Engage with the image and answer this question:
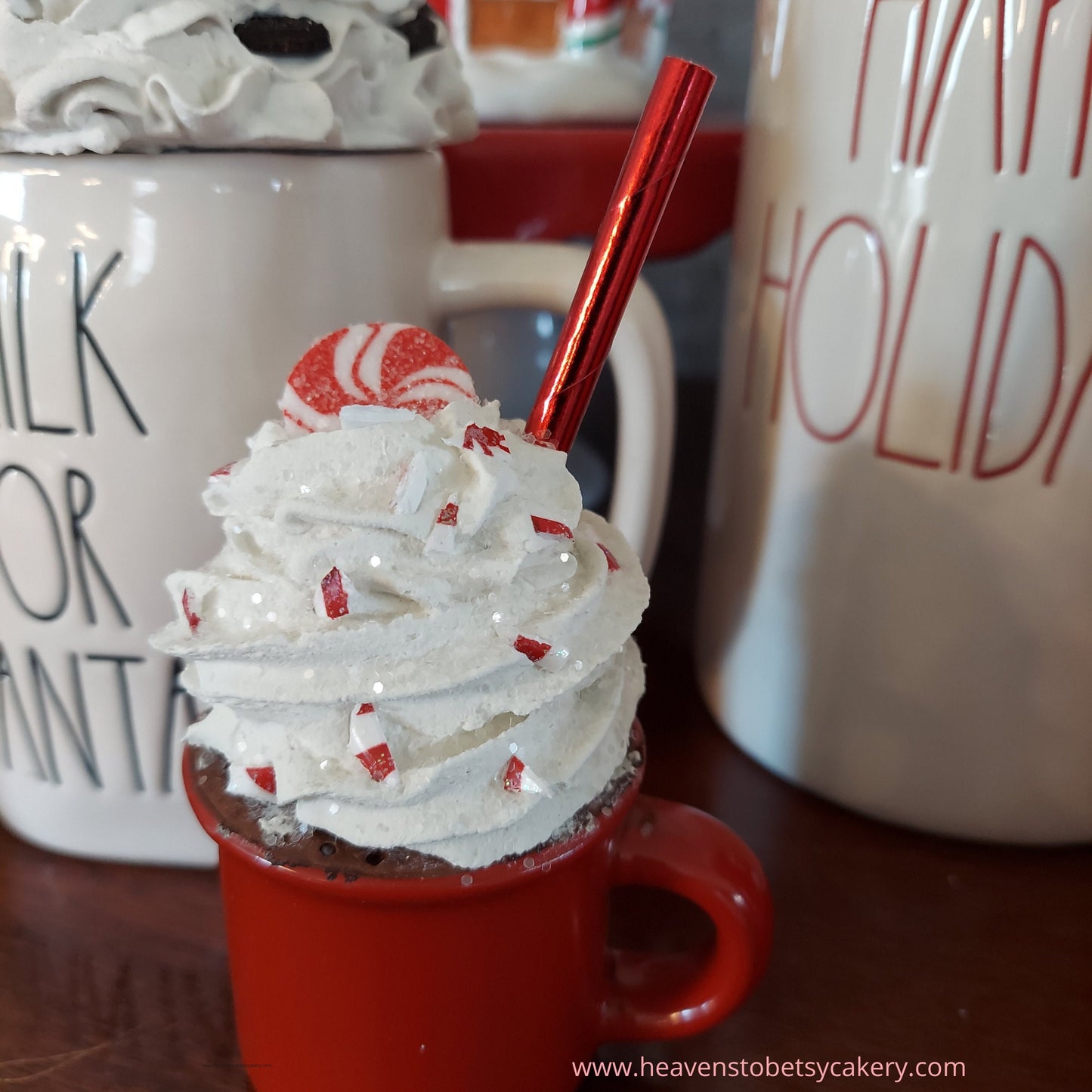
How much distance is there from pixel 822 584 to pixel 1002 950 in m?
0.16

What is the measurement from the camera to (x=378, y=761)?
25 cm

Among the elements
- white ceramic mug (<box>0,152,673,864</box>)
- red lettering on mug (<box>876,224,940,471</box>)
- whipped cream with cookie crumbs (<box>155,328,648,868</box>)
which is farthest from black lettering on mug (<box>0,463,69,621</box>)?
red lettering on mug (<box>876,224,940,471</box>)

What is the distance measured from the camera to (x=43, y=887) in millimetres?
409

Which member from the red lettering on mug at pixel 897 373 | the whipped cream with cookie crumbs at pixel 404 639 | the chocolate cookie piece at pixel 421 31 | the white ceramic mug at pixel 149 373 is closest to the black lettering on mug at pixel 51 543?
the white ceramic mug at pixel 149 373

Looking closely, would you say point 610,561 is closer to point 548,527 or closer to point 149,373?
point 548,527

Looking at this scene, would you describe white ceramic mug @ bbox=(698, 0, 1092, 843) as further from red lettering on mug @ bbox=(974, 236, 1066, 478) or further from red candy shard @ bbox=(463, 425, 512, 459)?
red candy shard @ bbox=(463, 425, 512, 459)

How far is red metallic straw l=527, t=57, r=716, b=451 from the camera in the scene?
1.02ft

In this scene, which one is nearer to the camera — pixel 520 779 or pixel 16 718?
pixel 520 779

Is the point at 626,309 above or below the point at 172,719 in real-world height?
above

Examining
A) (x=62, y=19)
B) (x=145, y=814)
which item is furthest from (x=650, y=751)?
(x=62, y=19)

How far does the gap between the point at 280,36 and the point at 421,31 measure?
66 millimetres

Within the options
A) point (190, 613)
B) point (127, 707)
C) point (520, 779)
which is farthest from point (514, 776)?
point (127, 707)

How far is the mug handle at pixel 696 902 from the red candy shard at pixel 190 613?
5.7 inches

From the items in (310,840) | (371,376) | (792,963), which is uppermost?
(371,376)
